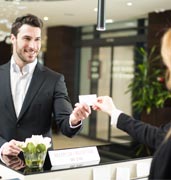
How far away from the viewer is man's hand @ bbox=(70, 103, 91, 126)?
5.99ft

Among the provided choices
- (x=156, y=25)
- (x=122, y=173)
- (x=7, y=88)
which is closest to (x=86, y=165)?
(x=122, y=173)

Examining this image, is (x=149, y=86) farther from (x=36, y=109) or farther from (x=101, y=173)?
(x=101, y=173)

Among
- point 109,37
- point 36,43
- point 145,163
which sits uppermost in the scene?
point 109,37

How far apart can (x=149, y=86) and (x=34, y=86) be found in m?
4.78

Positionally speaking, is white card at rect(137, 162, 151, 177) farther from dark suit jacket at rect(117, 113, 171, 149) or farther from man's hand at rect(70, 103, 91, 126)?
dark suit jacket at rect(117, 113, 171, 149)

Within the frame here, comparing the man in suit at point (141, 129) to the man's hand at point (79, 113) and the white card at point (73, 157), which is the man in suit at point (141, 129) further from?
the white card at point (73, 157)

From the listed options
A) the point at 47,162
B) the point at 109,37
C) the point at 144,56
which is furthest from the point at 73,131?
the point at 109,37

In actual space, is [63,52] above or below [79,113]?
above

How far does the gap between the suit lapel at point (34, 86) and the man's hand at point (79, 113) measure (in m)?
0.32

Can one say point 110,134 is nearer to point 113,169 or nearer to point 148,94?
point 148,94

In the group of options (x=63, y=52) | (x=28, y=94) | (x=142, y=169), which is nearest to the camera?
(x=142, y=169)

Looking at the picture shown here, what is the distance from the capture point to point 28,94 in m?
2.24

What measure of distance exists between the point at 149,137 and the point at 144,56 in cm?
592

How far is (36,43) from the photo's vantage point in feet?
7.43
